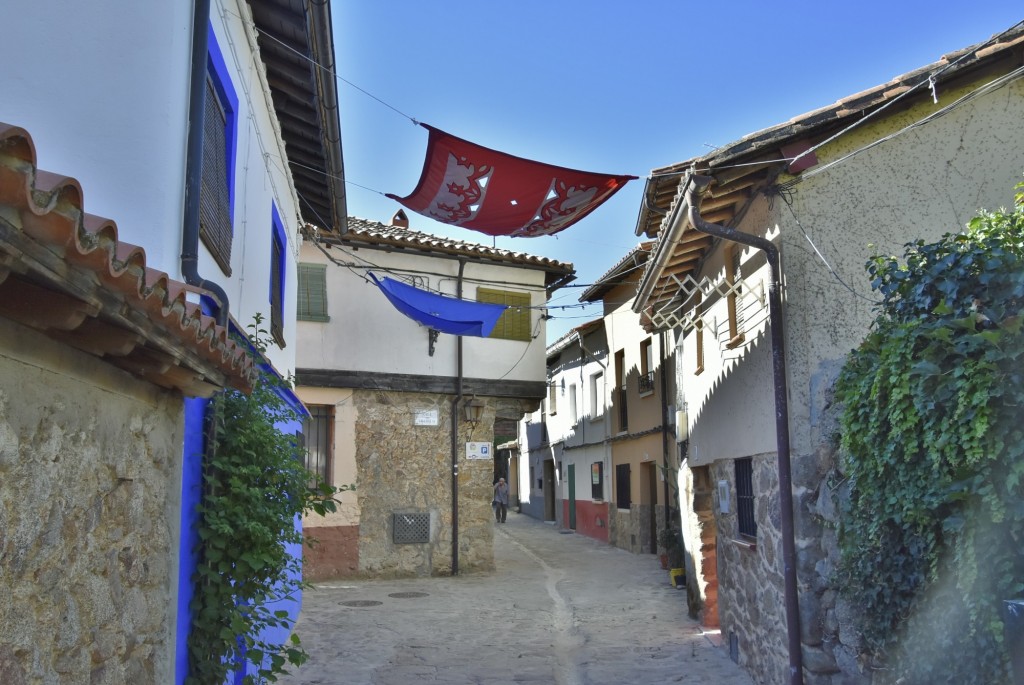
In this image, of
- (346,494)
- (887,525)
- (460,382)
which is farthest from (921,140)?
(346,494)

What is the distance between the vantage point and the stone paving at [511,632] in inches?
301

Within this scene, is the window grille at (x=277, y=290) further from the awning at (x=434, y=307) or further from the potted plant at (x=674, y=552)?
the potted plant at (x=674, y=552)

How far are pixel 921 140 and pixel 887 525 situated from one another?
3.16 m

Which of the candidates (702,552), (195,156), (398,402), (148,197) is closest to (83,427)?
(148,197)

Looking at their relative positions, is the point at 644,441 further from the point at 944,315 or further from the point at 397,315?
the point at 944,315

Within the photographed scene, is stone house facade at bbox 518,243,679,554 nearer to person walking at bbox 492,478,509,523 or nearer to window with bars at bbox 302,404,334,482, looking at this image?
person walking at bbox 492,478,509,523

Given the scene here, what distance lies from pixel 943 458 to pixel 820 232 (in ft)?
8.19

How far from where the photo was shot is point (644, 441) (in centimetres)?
1767

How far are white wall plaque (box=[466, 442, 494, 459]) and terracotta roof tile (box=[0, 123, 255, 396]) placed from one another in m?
11.2

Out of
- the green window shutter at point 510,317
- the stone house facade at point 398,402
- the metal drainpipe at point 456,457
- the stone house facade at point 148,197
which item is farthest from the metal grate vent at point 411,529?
the stone house facade at point 148,197

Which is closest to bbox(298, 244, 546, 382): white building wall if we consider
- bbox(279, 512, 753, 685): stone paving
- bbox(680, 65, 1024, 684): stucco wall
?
bbox(279, 512, 753, 685): stone paving

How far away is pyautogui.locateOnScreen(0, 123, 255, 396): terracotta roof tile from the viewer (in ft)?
5.92

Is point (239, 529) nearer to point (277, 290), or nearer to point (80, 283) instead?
point (80, 283)

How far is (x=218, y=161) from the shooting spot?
215 inches
